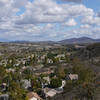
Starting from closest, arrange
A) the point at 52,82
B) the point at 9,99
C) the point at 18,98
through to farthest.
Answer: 1. the point at 18,98
2. the point at 9,99
3. the point at 52,82

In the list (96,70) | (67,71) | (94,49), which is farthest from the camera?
(94,49)

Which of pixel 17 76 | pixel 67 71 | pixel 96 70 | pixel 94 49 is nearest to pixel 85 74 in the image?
pixel 96 70

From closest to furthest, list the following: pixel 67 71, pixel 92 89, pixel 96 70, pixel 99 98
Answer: pixel 99 98
pixel 92 89
pixel 96 70
pixel 67 71

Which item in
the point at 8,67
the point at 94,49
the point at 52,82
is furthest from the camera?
the point at 8,67

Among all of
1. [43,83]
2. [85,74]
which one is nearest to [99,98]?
[85,74]

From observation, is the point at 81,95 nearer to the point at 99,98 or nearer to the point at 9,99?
the point at 99,98

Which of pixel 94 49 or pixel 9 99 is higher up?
pixel 94 49

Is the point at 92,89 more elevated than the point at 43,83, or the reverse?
the point at 92,89

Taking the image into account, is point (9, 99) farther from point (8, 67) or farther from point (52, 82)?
point (8, 67)

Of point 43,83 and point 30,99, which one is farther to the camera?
point 43,83
